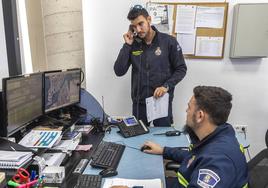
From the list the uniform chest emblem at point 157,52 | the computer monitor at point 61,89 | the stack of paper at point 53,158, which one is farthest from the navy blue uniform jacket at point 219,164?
the uniform chest emblem at point 157,52

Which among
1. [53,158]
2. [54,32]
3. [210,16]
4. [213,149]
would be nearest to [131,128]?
[53,158]

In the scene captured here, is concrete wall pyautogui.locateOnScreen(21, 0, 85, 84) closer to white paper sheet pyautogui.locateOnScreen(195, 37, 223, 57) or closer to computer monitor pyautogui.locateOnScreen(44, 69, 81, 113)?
computer monitor pyautogui.locateOnScreen(44, 69, 81, 113)

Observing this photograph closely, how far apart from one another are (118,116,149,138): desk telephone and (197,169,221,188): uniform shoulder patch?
3.00ft

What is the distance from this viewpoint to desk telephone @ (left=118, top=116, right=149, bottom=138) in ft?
6.46

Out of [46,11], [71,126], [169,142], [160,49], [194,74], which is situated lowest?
[169,142]

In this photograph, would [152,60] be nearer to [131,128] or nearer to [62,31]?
[131,128]

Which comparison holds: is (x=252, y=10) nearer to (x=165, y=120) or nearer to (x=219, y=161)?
(x=165, y=120)

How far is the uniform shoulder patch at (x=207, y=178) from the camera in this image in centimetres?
104

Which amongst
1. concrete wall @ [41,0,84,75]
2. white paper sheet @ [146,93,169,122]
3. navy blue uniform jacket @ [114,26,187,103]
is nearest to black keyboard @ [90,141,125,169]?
white paper sheet @ [146,93,169,122]

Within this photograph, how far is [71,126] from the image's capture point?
1.85 meters

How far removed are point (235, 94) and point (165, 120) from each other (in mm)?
1027

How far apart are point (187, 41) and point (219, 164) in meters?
1.90

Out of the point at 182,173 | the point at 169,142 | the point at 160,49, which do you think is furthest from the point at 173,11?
the point at 182,173

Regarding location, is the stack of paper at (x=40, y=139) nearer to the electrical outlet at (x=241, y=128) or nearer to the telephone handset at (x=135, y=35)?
the telephone handset at (x=135, y=35)
